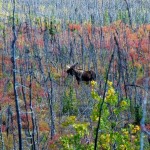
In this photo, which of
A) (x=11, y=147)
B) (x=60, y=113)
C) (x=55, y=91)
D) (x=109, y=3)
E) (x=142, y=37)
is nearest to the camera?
(x=11, y=147)

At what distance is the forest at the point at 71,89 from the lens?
9977 mm

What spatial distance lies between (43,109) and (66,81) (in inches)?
220

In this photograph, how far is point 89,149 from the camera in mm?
9297

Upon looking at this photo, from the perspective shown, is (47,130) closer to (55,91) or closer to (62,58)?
(55,91)

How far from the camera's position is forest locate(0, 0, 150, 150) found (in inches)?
393

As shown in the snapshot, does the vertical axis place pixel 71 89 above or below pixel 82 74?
below

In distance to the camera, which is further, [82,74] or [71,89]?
[82,74]

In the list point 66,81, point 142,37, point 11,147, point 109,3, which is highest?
point 109,3

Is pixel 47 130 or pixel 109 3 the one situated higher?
pixel 109 3

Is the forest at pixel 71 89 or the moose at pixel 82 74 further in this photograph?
the moose at pixel 82 74

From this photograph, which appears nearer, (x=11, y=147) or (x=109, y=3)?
(x=11, y=147)

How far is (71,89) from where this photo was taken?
24875mm

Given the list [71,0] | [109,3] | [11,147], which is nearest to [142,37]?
[11,147]

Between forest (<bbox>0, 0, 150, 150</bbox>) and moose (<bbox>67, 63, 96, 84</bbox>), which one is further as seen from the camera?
moose (<bbox>67, 63, 96, 84</bbox>)
